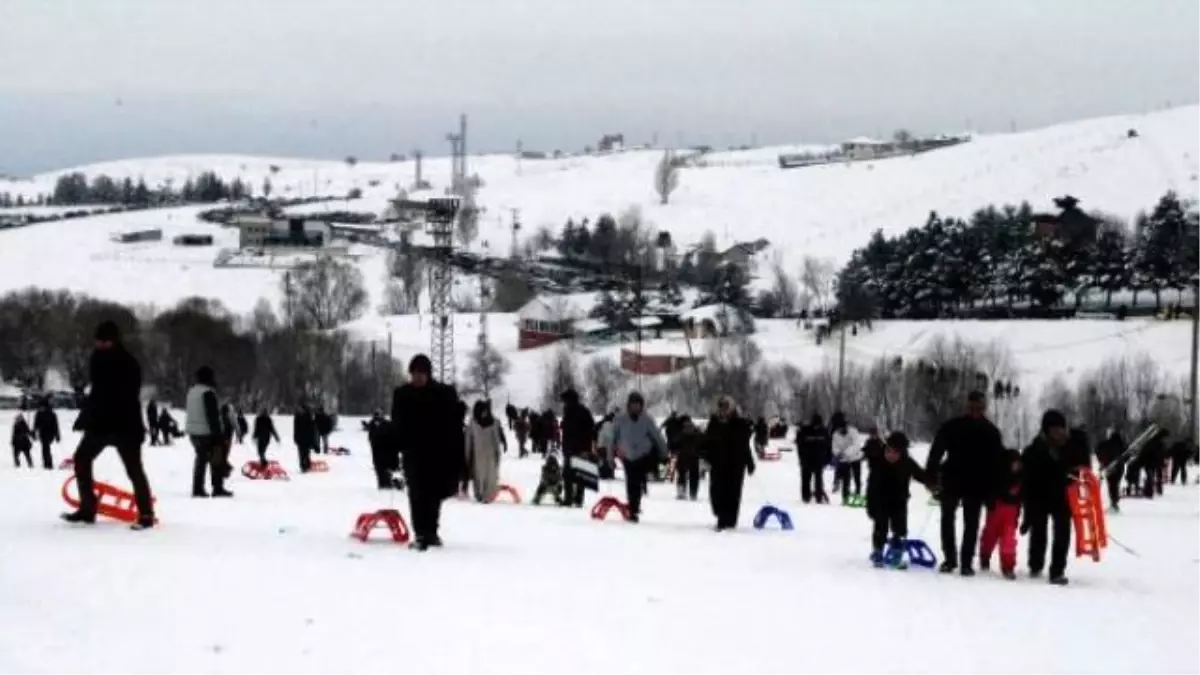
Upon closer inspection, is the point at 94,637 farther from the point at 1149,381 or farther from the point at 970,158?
the point at 970,158

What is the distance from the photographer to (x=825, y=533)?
54.3 feet

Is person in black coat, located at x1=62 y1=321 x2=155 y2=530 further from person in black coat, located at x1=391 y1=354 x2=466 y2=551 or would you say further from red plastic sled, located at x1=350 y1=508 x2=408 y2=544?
person in black coat, located at x1=391 y1=354 x2=466 y2=551

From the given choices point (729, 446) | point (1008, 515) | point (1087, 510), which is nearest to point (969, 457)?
point (1008, 515)

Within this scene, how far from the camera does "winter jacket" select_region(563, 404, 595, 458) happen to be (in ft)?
60.8

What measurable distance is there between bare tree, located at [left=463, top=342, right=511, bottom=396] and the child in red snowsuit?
67.9m

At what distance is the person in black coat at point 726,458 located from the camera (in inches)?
589

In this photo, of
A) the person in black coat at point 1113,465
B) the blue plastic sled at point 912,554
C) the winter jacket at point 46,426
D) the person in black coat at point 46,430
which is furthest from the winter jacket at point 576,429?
the winter jacket at point 46,426

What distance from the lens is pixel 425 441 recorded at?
11.2 m

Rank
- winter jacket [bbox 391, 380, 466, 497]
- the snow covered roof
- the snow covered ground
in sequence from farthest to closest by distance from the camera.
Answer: the snow covered roof < winter jacket [bbox 391, 380, 466, 497] < the snow covered ground

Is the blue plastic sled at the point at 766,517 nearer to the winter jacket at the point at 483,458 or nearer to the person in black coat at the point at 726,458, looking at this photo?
the person in black coat at the point at 726,458

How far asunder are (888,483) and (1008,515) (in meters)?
1.22

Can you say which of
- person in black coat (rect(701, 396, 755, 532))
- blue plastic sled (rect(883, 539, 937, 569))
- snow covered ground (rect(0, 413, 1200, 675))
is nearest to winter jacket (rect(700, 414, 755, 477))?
person in black coat (rect(701, 396, 755, 532))

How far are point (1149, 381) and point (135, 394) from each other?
206 ft

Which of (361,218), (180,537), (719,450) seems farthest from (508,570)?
(361,218)
